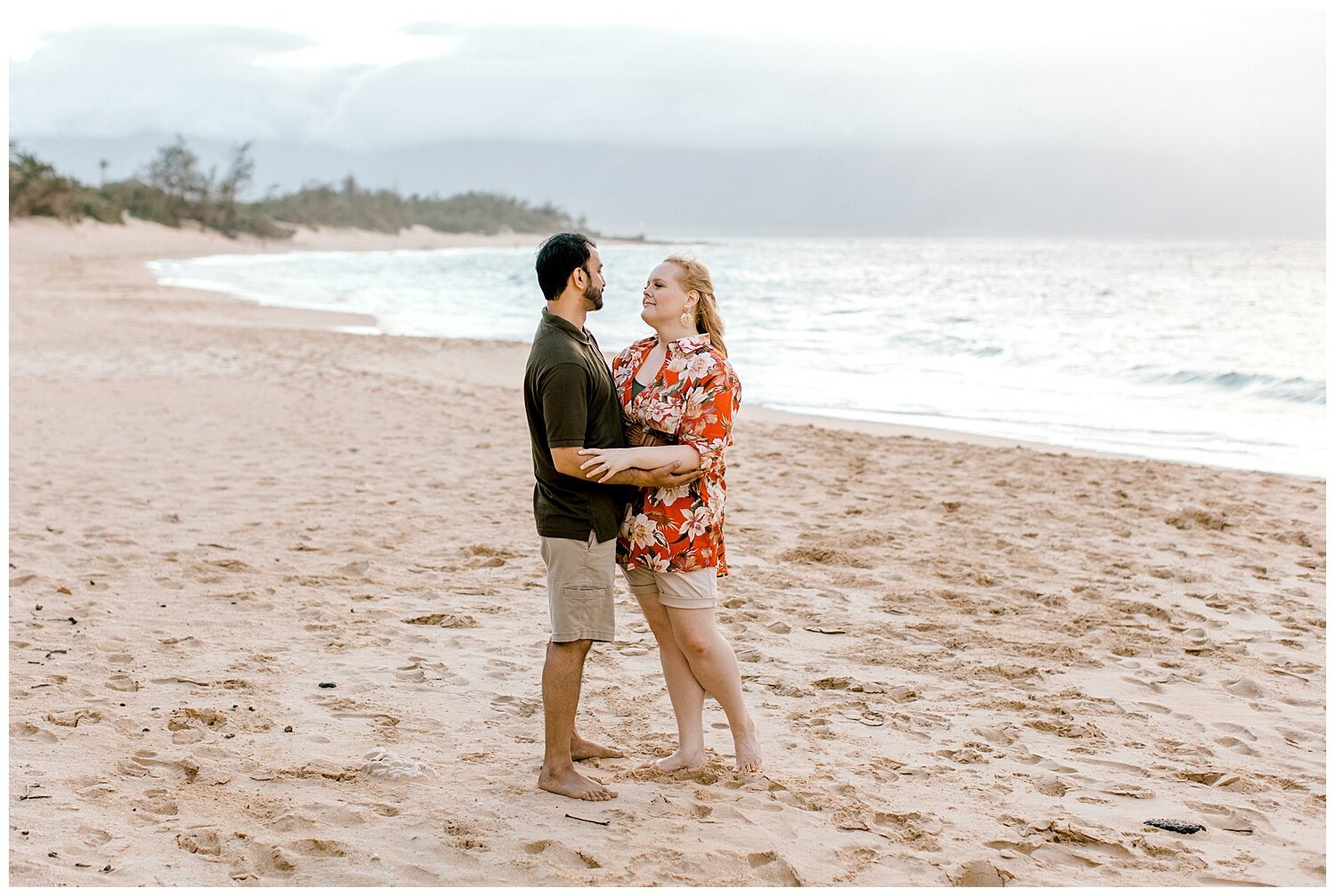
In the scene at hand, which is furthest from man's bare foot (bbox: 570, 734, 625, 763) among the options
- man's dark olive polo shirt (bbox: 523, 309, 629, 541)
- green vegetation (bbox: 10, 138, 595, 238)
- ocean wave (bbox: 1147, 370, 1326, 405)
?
green vegetation (bbox: 10, 138, 595, 238)

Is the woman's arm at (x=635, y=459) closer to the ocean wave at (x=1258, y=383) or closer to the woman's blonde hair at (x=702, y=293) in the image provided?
the woman's blonde hair at (x=702, y=293)

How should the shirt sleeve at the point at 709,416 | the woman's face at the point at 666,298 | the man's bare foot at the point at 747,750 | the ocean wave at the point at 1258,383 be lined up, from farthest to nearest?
the ocean wave at the point at 1258,383
the man's bare foot at the point at 747,750
the woman's face at the point at 666,298
the shirt sleeve at the point at 709,416

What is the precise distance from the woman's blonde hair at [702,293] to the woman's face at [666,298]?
2 cm

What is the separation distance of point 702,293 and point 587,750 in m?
1.60

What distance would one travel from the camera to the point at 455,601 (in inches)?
217

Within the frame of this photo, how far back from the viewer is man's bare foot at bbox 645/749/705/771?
369 centimetres

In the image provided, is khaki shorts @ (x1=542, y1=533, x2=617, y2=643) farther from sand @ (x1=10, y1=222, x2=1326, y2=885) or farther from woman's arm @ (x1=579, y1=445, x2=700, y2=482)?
sand @ (x1=10, y1=222, x2=1326, y2=885)

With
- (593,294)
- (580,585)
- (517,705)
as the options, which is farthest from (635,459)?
(517,705)

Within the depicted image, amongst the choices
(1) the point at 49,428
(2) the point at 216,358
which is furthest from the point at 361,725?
(2) the point at 216,358

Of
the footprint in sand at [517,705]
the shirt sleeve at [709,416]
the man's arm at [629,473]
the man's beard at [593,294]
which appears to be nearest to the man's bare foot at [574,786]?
the footprint in sand at [517,705]

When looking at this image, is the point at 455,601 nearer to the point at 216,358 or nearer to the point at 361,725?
the point at 361,725

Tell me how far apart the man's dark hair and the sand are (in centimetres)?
159

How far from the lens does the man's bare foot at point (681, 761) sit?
3.69 metres

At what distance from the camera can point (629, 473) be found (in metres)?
3.27
